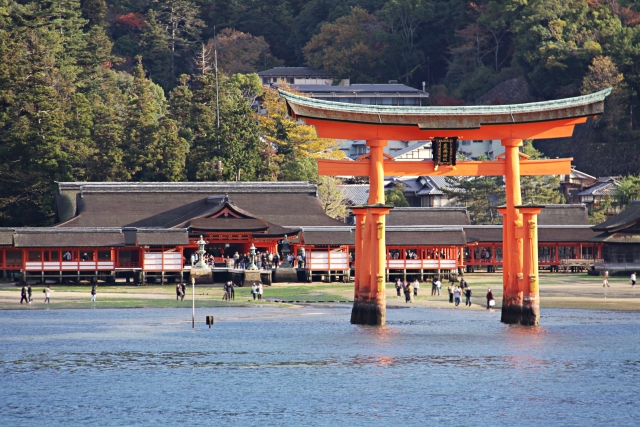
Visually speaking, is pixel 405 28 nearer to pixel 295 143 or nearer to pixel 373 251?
pixel 295 143

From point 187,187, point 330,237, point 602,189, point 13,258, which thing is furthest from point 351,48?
point 13,258

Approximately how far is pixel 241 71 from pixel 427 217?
7570 centimetres

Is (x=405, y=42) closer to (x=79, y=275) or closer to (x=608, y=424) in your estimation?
(x=79, y=275)

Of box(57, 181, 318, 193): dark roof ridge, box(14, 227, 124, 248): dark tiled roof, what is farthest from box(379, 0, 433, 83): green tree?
box(14, 227, 124, 248): dark tiled roof

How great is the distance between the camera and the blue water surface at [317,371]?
3884 cm

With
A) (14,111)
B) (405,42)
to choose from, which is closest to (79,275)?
(14,111)

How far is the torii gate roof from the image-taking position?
52.6 m

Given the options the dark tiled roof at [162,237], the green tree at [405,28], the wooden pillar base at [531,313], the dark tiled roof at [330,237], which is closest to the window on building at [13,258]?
the dark tiled roof at [162,237]

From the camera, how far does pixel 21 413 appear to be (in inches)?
1521

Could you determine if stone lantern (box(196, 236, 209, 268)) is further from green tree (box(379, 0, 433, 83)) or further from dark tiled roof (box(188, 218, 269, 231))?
green tree (box(379, 0, 433, 83))

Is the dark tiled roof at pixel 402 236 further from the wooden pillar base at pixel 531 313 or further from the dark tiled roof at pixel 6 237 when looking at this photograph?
the wooden pillar base at pixel 531 313

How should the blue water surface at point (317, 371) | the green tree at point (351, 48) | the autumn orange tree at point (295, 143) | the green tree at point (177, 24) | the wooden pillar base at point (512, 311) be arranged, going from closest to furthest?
1. the blue water surface at point (317, 371)
2. the wooden pillar base at point (512, 311)
3. the autumn orange tree at point (295, 143)
4. the green tree at point (351, 48)
5. the green tree at point (177, 24)

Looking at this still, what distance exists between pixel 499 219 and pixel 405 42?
55899 millimetres

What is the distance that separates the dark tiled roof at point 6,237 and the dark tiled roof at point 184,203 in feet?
28.8
